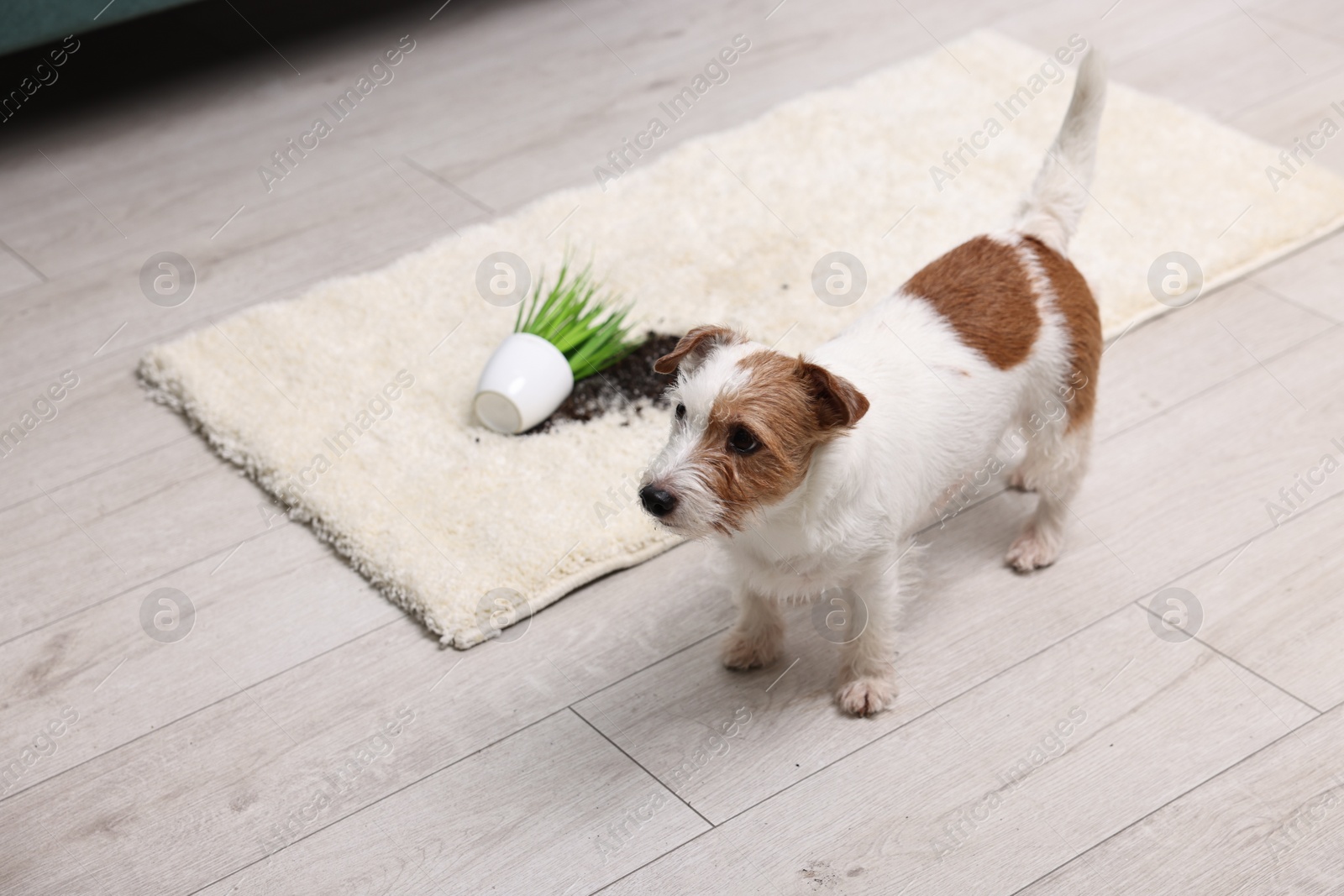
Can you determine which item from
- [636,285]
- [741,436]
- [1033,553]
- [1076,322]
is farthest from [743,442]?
[636,285]

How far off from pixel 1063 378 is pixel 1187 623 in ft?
1.43

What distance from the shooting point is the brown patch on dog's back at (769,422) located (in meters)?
1.44

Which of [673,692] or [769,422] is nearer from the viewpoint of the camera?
[769,422]

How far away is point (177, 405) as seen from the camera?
2.39 m

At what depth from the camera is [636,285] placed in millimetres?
2631

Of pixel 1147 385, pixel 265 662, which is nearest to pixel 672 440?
pixel 265 662

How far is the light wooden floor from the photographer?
1.56 m

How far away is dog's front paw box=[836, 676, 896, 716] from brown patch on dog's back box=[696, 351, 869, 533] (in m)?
0.41

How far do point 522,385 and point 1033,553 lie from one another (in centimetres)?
94

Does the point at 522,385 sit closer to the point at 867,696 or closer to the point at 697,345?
the point at 697,345

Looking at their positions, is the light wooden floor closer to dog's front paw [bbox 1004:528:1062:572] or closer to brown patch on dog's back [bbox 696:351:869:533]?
dog's front paw [bbox 1004:528:1062:572]

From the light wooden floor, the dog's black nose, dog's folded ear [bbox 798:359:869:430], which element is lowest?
the light wooden floor

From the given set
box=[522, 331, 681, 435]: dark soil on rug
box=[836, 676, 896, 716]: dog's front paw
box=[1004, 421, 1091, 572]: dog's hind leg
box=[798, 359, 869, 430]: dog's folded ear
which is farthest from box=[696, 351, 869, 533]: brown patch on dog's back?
box=[522, 331, 681, 435]: dark soil on rug

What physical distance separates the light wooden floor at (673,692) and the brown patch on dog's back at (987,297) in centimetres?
45
